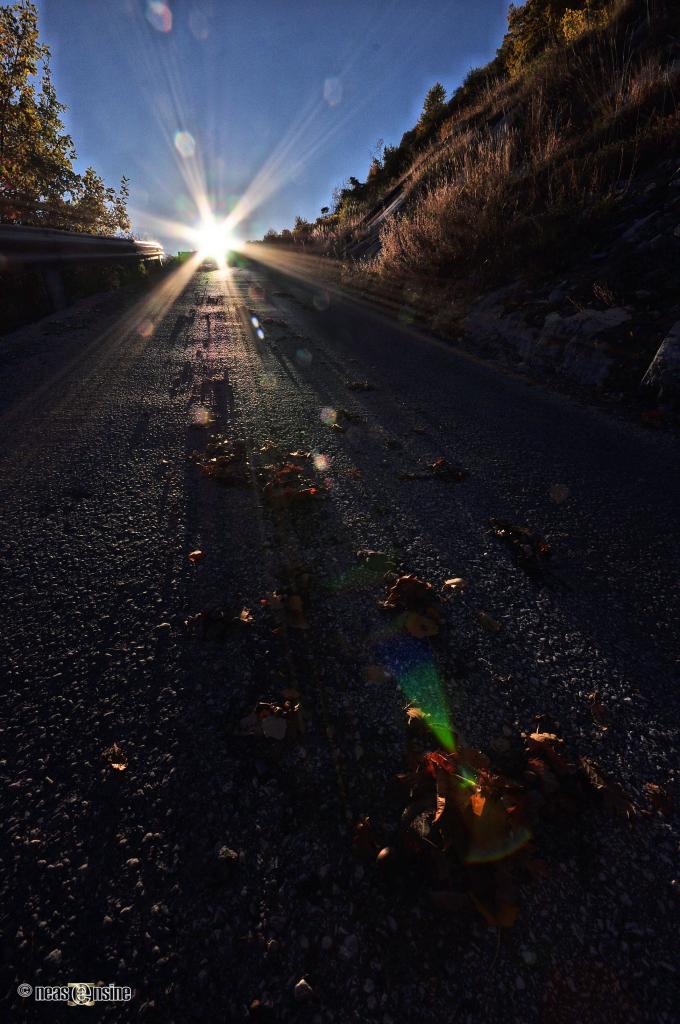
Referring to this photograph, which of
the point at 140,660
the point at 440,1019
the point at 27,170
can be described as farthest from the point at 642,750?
the point at 27,170

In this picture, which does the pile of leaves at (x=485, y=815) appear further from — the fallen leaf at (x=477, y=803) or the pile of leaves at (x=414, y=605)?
the pile of leaves at (x=414, y=605)

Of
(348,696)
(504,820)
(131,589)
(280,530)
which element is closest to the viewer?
(504,820)

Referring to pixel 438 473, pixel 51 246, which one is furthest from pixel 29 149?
pixel 438 473

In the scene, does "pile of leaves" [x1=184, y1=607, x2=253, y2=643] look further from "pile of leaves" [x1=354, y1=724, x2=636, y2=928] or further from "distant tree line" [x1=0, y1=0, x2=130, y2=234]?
"distant tree line" [x1=0, y1=0, x2=130, y2=234]

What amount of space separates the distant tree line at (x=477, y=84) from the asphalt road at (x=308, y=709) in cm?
1382

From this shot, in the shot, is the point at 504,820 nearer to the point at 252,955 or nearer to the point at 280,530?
the point at 252,955

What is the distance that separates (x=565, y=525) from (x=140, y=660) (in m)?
2.00

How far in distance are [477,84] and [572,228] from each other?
55.4 ft

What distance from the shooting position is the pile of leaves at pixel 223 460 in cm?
254

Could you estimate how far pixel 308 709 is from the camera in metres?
1.35

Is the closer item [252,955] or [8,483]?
[252,955]

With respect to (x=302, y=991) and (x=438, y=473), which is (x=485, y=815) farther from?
(x=438, y=473)

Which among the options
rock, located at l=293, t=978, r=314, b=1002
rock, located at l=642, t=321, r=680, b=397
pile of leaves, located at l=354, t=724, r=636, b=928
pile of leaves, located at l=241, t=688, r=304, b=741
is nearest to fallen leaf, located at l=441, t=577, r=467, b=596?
pile of leaves, located at l=354, t=724, r=636, b=928

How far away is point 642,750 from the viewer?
1269 millimetres
